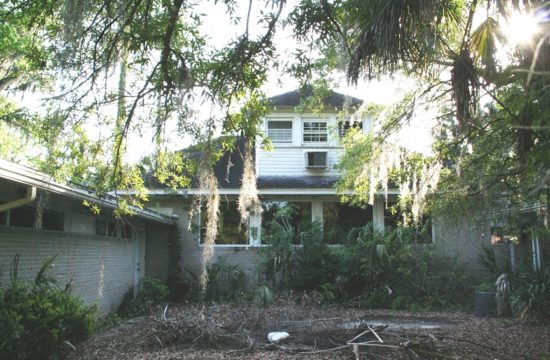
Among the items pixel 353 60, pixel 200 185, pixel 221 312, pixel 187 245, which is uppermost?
pixel 353 60

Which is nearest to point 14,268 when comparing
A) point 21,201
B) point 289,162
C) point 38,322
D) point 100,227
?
point 21,201

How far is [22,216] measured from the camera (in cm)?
838

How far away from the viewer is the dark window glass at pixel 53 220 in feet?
30.2

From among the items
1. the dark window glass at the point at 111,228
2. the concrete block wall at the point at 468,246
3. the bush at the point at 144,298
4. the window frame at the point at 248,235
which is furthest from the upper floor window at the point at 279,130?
the dark window glass at the point at 111,228

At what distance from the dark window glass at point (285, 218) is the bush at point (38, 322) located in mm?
8099

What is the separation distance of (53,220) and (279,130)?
919 cm

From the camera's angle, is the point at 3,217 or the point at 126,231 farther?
the point at 126,231

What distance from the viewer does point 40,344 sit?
6.54 meters

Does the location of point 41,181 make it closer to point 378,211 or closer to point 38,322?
point 38,322

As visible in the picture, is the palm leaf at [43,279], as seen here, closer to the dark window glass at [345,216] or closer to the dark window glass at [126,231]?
the dark window glass at [126,231]

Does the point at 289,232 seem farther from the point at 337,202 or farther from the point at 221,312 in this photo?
the point at 221,312

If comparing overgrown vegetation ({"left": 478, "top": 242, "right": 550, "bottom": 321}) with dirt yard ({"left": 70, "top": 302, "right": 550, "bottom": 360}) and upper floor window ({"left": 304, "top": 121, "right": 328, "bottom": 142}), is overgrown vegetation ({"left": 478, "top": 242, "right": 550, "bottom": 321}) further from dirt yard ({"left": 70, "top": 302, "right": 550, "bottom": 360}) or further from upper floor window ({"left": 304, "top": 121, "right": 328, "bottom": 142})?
upper floor window ({"left": 304, "top": 121, "right": 328, "bottom": 142})

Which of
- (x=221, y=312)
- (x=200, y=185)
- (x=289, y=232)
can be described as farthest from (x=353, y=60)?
(x=289, y=232)

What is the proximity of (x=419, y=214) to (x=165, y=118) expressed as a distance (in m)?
5.22
